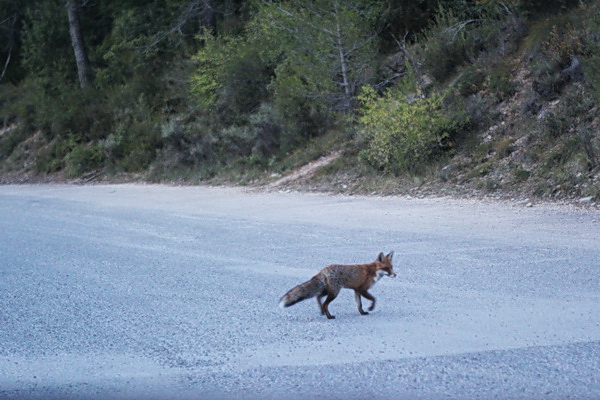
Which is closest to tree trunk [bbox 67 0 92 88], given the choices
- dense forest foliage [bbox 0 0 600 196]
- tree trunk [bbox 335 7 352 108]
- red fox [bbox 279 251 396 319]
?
dense forest foliage [bbox 0 0 600 196]

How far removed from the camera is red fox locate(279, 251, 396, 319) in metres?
5.93

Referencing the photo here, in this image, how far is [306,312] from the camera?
6617 mm

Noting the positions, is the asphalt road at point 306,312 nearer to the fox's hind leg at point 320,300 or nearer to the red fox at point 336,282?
the fox's hind leg at point 320,300

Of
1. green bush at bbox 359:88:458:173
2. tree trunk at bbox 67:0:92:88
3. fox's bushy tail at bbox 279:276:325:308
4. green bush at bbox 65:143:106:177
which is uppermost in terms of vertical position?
tree trunk at bbox 67:0:92:88

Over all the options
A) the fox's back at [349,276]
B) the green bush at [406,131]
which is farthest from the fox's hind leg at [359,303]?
the green bush at [406,131]

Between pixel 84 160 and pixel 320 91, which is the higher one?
pixel 320 91

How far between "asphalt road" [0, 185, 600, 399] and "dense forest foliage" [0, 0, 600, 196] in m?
4.38

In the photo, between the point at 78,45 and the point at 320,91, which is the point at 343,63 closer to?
the point at 320,91

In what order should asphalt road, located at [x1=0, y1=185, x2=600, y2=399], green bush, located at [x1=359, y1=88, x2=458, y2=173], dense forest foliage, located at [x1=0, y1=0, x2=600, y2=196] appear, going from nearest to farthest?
asphalt road, located at [x1=0, y1=185, x2=600, y2=399], dense forest foliage, located at [x1=0, y1=0, x2=600, y2=196], green bush, located at [x1=359, y1=88, x2=458, y2=173]

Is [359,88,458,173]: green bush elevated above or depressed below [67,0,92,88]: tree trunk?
below

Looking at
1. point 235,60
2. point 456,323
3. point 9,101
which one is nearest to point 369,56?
point 235,60

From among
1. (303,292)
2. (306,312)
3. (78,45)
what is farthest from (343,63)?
(78,45)

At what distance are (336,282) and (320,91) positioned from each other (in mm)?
17250

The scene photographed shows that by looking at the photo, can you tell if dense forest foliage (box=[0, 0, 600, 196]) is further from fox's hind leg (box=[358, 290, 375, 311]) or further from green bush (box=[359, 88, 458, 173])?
fox's hind leg (box=[358, 290, 375, 311])
